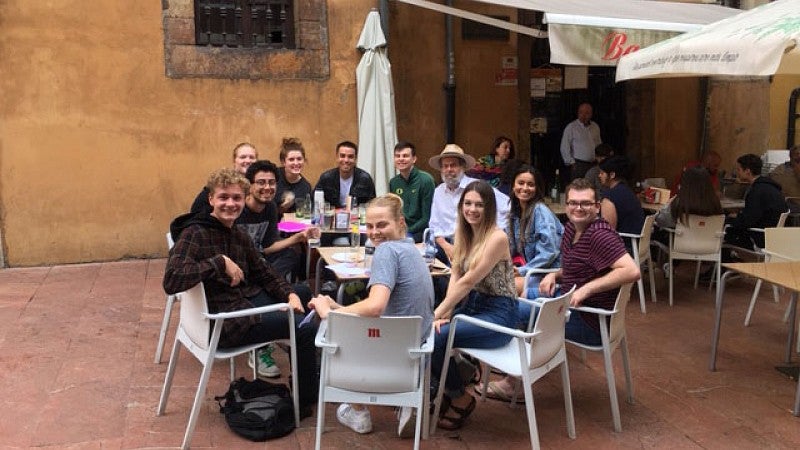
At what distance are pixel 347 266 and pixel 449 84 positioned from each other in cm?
458

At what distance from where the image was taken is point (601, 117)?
34.9 feet

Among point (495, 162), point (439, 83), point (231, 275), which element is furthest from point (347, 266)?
point (439, 83)

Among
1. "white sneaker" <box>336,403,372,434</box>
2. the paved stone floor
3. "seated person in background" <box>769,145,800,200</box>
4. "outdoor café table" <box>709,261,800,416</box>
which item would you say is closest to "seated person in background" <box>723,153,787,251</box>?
the paved stone floor

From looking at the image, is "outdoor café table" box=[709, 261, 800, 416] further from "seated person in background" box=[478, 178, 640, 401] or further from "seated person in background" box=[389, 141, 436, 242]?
"seated person in background" box=[389, 141, 436, 242]

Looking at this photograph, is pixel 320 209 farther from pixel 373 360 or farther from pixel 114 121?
pixel 114 121

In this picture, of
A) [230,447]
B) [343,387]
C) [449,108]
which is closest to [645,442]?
[343,387]

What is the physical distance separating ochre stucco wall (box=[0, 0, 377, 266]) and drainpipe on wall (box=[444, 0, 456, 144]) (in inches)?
44.7

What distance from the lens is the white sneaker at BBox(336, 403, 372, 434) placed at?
12.4 ft

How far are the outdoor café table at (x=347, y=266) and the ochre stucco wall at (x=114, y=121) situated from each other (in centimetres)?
328

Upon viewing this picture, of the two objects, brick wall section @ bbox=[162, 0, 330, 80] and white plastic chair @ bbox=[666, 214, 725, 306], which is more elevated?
brick wall section @ bbox=[162, 0, 330, 80]

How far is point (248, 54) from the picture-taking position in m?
7.58

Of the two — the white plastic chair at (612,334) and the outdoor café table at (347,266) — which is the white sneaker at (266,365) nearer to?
the outdoor café table at (347,266)

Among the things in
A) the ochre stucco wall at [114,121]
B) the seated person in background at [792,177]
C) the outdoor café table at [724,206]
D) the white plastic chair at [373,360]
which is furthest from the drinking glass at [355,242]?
the seated person in background at [792,177]

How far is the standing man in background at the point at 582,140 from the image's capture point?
953 centimetres
